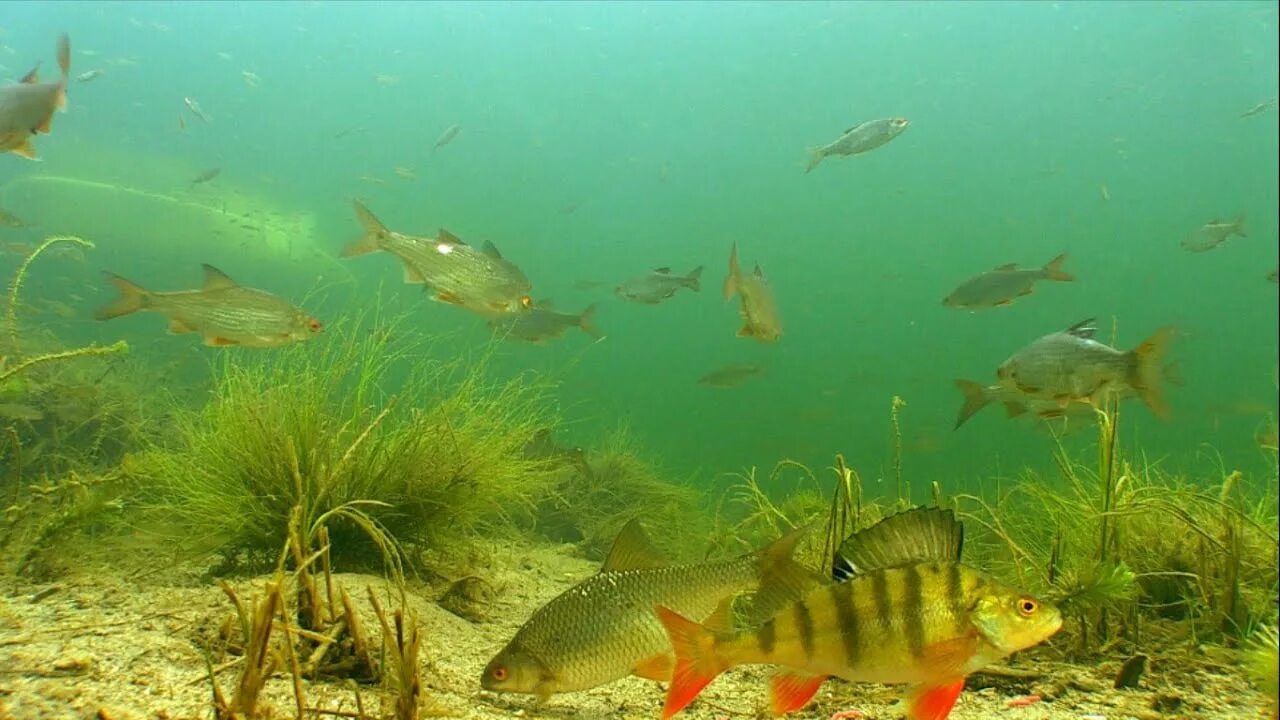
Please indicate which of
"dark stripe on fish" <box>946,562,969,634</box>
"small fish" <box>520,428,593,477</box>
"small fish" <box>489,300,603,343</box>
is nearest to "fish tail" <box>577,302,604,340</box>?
"small fish" <box>489,300,603,343</box>

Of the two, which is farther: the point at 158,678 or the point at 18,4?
the point at 18,4

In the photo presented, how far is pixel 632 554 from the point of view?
2.77 meters

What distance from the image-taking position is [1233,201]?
86.1 m

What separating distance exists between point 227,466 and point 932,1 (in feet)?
228

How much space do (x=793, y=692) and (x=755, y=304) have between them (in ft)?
14.6

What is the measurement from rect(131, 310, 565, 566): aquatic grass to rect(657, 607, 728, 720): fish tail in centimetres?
216

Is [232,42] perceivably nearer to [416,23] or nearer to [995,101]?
[416,23]

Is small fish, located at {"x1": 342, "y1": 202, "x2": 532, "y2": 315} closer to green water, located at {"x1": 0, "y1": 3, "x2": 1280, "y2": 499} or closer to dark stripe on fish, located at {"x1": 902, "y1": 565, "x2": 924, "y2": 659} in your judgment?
dark stripe on fish, located at {"x1": 902, "y1": 565, "x2": 924, "y2": 659}

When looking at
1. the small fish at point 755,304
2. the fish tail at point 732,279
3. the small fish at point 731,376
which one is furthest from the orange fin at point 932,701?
the small fish at point 731,376

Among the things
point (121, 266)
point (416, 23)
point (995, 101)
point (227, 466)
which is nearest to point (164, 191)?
point (121, 266)

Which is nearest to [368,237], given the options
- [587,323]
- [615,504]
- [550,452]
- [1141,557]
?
[550,452]

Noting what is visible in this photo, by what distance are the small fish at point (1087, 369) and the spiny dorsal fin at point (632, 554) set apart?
9.57 ft

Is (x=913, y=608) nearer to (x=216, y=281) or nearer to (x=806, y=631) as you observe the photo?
(x=806, y=631)

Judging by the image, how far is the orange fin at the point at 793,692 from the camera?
6.19 ft
